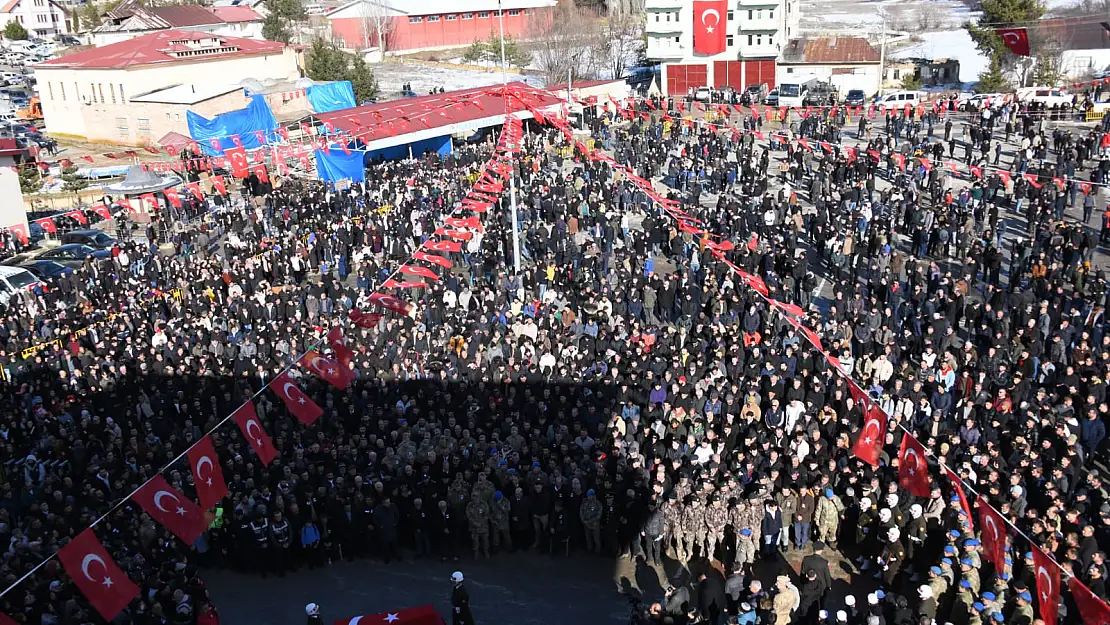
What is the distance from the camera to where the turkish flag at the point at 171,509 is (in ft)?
32.8

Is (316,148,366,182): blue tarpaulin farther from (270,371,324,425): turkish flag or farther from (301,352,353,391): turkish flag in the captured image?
(270,371,324,425): turkish flag

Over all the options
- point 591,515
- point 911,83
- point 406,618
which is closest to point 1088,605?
point 591,515

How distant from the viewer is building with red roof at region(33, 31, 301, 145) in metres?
42.8

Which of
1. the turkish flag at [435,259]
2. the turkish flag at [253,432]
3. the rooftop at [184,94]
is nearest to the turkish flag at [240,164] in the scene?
the rooftop at [184,94]

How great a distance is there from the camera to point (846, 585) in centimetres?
1105

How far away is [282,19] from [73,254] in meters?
49.5

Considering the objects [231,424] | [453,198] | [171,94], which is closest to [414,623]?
[231,424]

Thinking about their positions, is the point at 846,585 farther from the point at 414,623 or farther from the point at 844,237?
the point at 844,237

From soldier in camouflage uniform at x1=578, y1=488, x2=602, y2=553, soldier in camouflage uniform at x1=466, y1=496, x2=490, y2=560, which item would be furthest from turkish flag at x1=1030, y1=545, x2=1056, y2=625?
soldier in camouflage uniform at x1=466, y1=496, x2=490, y2=560

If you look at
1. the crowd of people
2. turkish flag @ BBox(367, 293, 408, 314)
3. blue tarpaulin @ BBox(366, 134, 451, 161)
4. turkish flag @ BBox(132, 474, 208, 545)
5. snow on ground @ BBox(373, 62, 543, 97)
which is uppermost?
snow on ground @ BBox(373, 62, 543, 97)

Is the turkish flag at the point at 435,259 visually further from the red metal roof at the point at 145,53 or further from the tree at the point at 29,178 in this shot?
the red metal roof at the point at 145,53

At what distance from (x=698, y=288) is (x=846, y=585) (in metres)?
7.83

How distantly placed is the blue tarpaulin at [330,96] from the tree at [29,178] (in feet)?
40.2

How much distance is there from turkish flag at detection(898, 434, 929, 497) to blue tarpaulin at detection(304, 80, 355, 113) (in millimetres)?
37507
